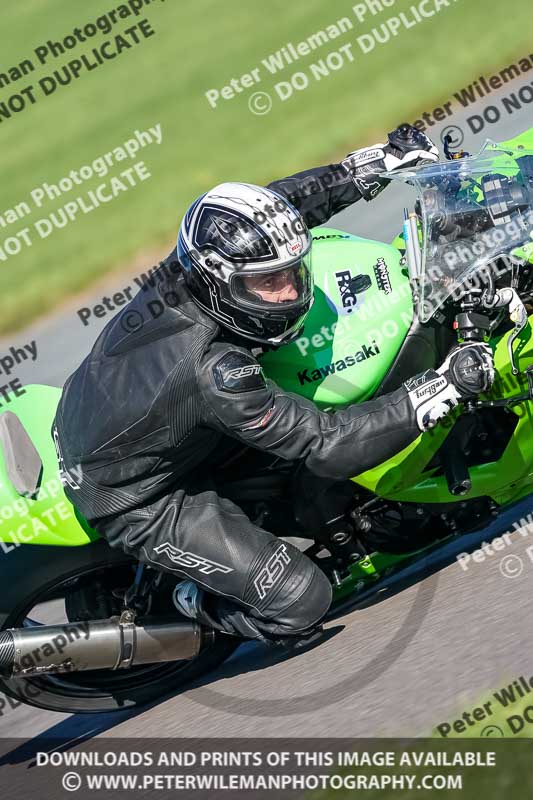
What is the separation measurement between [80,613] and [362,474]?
150 cm

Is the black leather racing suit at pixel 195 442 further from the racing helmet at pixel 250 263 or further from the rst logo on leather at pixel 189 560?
the racing helmet at pixel 250 263

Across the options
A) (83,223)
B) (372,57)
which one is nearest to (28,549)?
(83,223)

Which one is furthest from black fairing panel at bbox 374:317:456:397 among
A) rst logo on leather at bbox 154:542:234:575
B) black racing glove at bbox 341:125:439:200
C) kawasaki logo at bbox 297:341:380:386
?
rst logo on leather at bbox 154:542:234:575

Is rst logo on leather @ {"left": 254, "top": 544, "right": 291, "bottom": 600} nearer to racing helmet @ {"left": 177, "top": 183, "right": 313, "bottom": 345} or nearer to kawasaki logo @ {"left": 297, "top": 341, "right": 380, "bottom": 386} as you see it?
kawasaki logo @ {"left": 297, "top": 341, "right": 380, "bottom": 386}

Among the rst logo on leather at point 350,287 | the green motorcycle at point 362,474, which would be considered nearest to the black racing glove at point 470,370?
the green motorcycle at point 362,474

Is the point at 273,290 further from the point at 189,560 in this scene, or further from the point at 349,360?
the point at 189,560

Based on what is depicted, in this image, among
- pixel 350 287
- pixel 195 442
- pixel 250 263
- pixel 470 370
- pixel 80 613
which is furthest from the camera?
pixel 80 613

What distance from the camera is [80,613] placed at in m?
4.74

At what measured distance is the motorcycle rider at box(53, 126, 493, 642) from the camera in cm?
380

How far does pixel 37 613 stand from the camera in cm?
468

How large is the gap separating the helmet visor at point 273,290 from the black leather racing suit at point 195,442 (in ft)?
0.69

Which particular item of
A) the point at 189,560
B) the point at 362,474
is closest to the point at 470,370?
the point at 362,474

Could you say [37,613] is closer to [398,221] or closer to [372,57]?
[398,221]

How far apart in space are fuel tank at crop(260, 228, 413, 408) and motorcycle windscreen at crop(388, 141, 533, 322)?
0.23 m
